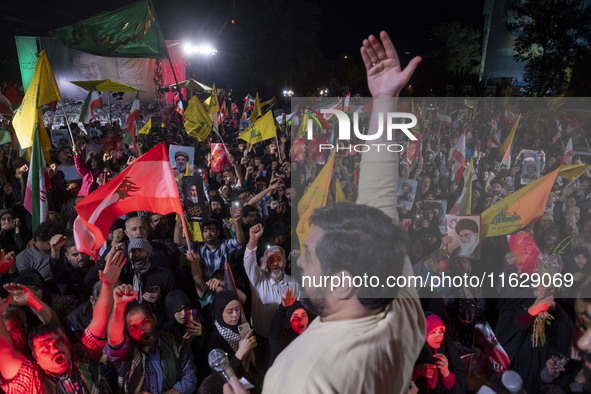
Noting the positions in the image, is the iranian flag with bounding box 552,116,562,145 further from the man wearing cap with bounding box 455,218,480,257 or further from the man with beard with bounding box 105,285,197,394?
the man with beard with bounding box 105,285,197,394

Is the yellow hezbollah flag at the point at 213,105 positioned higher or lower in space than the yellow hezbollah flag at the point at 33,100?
lower

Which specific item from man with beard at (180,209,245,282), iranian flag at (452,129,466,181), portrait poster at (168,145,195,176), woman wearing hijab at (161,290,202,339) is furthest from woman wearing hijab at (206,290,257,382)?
iranian flag at (452,129,466,181)

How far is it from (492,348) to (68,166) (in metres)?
6.42

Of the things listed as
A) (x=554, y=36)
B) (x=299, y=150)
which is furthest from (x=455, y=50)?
(x=299, y=150)

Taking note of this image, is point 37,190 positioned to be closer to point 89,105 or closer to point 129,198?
point 129,198

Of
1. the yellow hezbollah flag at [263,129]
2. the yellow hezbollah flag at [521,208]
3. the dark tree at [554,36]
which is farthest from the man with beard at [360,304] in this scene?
the dark tree at [554,36]

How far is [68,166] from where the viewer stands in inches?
277

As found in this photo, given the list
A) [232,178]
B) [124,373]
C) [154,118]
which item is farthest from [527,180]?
[154,118]

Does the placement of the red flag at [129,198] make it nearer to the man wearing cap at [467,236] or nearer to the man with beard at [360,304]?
the man with beard at [360,304]

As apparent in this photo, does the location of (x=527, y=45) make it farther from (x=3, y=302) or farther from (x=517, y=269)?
(x=3, y=302)

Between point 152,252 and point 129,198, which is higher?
point 129,198

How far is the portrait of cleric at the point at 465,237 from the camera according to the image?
13.4 ft

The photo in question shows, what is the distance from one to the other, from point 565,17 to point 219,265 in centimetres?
2166

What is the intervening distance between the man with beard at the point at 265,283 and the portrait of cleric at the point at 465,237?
1519mm
